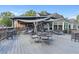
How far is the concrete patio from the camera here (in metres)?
5.57

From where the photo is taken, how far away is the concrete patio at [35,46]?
18.3ft

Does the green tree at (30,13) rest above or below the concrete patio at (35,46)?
above

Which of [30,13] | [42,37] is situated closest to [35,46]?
[42,37]

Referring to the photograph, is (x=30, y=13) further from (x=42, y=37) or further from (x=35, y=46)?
(x=35, y=46)

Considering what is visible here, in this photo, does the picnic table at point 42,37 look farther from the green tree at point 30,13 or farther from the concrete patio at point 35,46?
the green tree at point 30,13

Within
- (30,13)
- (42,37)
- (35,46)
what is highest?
(30,13)

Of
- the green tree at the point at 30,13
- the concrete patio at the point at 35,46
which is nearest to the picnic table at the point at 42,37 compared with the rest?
the concrete patio at the point at 35,46

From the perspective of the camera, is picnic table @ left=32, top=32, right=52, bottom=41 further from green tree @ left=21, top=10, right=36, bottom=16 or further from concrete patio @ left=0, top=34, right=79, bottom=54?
green tree @ left=21, top=10, right=36, bottom=16

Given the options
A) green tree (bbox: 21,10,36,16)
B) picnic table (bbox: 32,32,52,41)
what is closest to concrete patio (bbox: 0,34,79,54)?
picnic table (bbox: 32,32,52,41)

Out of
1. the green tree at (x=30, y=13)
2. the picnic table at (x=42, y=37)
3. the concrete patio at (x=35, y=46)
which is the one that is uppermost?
the green tree at (x=30, y=13)

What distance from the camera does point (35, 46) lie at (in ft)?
18.4

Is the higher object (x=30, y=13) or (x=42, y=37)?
(x=30, y=13)
